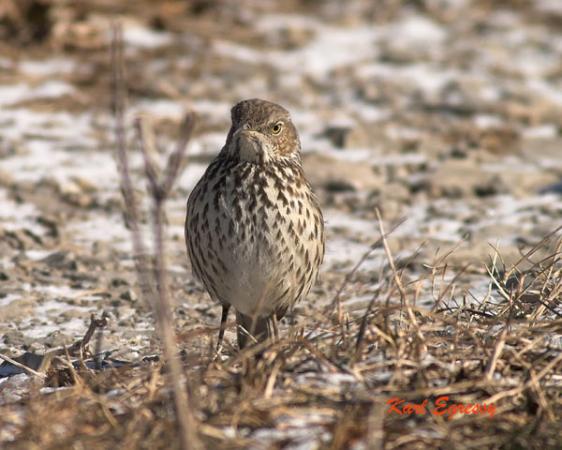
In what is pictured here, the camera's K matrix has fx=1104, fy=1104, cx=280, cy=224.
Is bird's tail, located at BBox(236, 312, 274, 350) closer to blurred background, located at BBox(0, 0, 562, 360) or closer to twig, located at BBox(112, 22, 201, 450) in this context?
blurred background, located at BBox(0, 0, 562, 360)

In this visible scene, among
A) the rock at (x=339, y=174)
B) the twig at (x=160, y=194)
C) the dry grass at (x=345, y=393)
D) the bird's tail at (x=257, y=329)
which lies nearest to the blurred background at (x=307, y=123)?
the rock at (x=339, y=174)

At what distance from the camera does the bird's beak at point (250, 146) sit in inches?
212

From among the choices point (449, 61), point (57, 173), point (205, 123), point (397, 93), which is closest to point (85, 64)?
point (205, 123)

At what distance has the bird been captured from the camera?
5156 mm

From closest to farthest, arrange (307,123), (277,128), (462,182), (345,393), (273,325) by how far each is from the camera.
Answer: (345,393)
(273,325)
(277,128)
(462,182)
(307,123)

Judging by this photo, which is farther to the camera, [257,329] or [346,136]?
[346,136]

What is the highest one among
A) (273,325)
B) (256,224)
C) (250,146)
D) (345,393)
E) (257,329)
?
(250,146)

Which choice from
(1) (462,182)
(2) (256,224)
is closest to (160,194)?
(2) (256,224)

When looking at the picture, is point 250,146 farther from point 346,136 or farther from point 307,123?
point 307,123

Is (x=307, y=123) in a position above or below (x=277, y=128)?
below

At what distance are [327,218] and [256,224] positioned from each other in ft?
8.98

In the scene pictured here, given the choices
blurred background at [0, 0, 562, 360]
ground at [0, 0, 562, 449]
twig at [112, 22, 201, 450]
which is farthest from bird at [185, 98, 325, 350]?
twig at [112, 22, 201, 450]

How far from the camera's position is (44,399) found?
411 centimetres

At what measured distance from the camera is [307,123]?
31.1 feet
